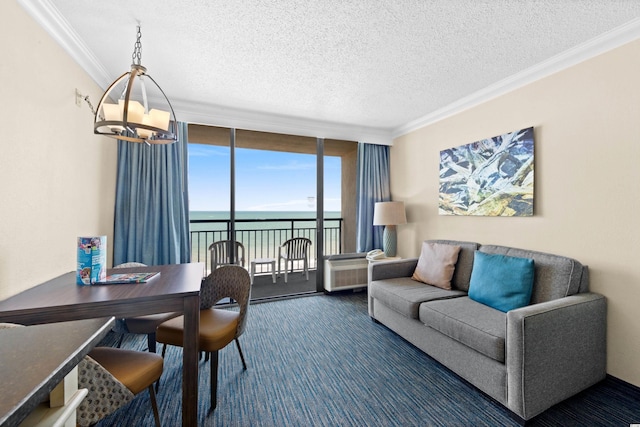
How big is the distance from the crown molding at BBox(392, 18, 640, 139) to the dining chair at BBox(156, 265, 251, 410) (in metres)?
3.05

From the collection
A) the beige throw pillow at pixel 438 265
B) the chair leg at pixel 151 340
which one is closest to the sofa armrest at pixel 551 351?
the beige throw pillow at pixel 438 265

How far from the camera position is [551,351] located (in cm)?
172

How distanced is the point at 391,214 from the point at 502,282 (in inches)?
70.4

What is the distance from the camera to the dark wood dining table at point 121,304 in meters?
1.34

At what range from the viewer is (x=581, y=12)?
5.95 ft

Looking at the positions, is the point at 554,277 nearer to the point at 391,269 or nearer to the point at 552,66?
the point at 391,269

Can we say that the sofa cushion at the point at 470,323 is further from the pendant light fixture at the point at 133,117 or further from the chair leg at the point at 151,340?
the pendant light fixture at the point at 133,117

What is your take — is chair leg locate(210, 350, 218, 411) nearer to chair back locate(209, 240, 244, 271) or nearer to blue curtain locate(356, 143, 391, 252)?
chair back locate(209, 240, 244, 271)

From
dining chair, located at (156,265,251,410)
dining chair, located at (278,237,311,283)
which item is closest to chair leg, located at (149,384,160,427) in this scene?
dining chair, located at (156,265,251,410)

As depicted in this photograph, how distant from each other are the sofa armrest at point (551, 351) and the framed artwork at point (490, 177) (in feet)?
3.27

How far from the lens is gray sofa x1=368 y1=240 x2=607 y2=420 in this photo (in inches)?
65.1

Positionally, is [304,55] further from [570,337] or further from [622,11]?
[570,337]

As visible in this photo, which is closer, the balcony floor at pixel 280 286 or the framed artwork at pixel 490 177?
the framed artwork at pixel 490 177

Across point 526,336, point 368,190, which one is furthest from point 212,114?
point 526,336
